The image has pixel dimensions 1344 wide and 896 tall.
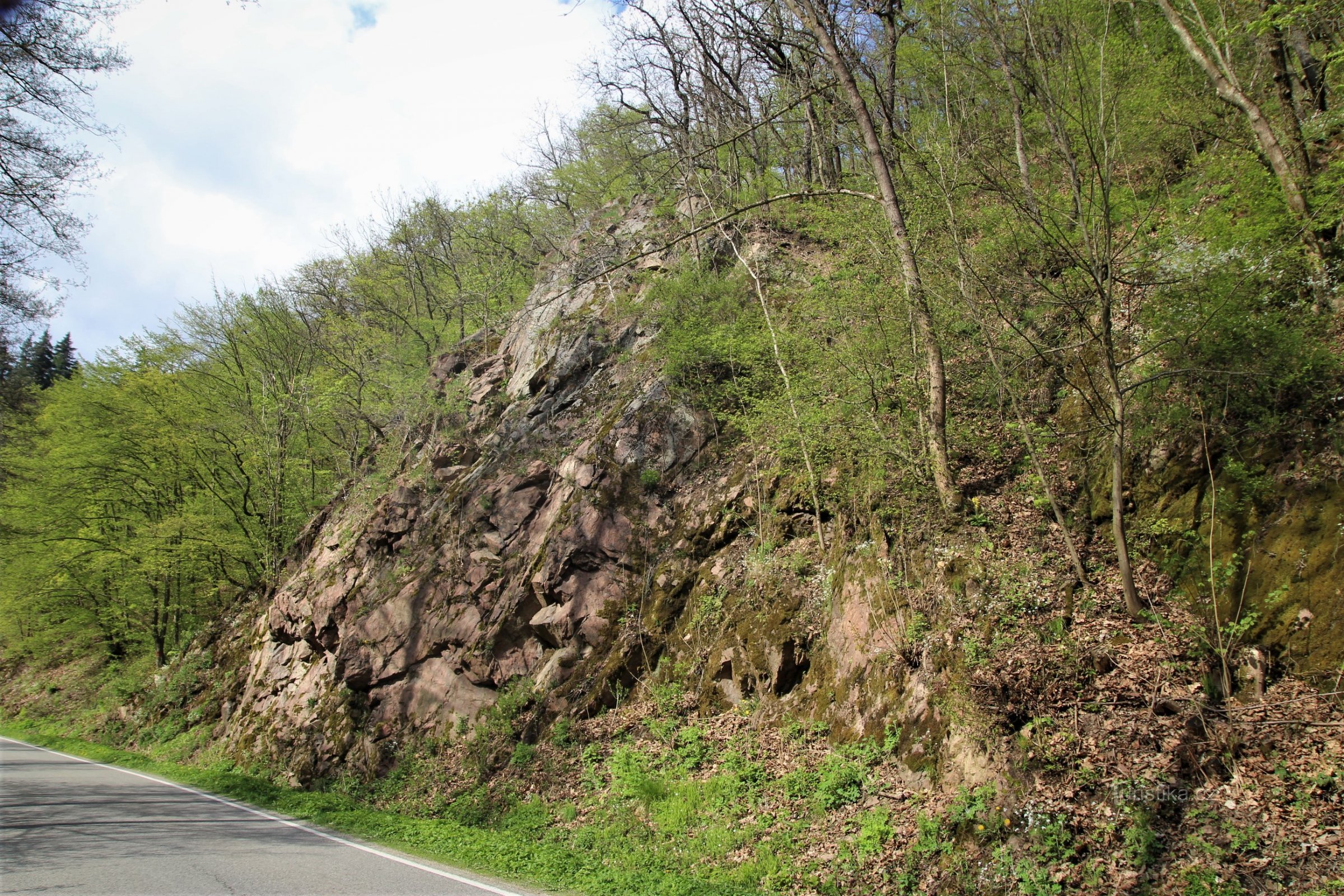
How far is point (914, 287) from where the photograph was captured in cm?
776

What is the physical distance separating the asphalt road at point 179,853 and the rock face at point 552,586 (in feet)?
9.60

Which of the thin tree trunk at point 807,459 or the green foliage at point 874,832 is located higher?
the thin tree trunk at point 807,459

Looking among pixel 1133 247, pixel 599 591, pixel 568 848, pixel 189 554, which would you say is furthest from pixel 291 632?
pixel 1133 247

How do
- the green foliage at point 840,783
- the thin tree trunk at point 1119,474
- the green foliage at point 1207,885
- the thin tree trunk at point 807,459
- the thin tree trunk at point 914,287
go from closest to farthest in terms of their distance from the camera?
the green foliage at point 1207,885
the thin tree trunk at point 1119,474
the green foliage at point 840,783
the thin tree trunk at point 914,287
the thin tree trunk at point 807,459

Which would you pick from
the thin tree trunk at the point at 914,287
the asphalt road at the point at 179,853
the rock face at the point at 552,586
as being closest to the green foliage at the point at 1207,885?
the rock face at the point at 552,586

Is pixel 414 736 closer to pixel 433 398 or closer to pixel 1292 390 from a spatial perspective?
pixel 433 398

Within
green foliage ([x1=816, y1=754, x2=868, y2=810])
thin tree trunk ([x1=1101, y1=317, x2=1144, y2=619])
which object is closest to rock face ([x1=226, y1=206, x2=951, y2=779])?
green foliage ([x1=816, y1=754, x2=868, y2=810])

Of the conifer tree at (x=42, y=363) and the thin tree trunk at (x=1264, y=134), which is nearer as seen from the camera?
the thin tree trunk at (x=1264, y=134)

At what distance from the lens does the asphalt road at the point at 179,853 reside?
19.5 feet

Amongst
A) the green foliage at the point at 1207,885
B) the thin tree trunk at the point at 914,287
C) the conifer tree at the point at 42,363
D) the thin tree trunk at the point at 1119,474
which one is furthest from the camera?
the conifer tree at the point at 42,363

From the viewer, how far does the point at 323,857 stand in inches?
284

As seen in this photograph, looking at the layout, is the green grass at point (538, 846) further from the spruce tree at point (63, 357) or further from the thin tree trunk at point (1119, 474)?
the spruce tree at point (63, 357)

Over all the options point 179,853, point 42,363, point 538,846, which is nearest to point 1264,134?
point 538,846

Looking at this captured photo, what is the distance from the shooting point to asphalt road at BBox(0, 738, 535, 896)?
595 centimetres
